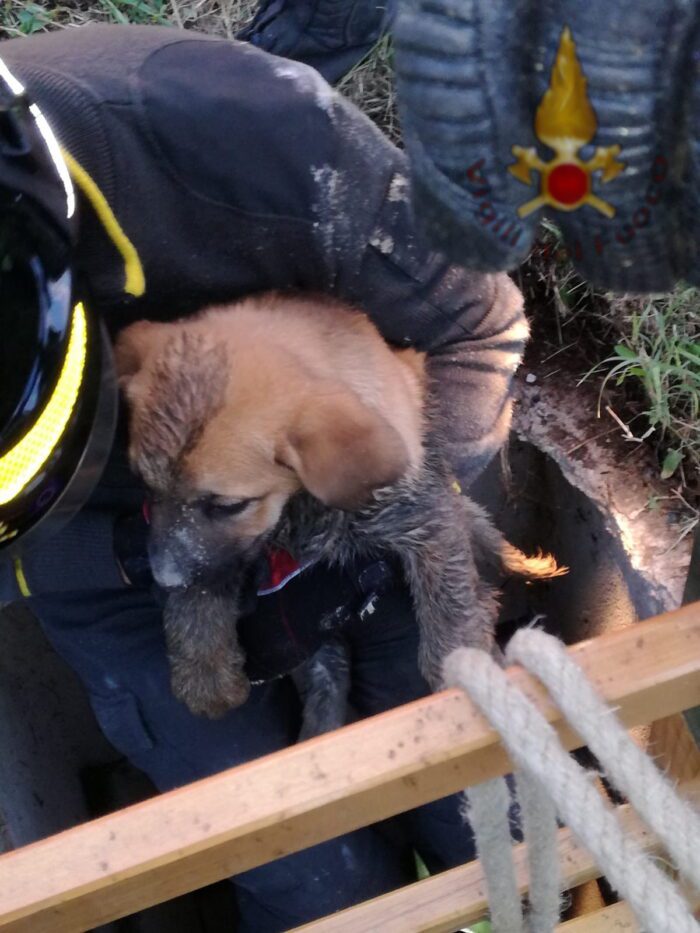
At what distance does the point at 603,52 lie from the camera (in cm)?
71

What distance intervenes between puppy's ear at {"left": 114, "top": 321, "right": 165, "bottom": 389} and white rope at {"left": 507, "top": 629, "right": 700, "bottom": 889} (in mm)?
1077

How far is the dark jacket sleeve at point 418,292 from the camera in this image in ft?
5.47

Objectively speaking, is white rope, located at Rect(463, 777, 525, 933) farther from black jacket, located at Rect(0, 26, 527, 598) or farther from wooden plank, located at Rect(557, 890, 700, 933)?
black jacket, located at Rect(0, 26, 527, 598)

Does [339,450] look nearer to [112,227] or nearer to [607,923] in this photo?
[112,227]

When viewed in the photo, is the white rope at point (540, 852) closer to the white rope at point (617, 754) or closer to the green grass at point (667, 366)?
the white rope at point (617, 754)

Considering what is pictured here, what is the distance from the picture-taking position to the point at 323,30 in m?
3.07

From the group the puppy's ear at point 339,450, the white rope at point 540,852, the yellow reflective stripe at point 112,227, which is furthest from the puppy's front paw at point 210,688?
the white rope at point 540,852

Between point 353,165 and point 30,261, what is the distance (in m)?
0.66

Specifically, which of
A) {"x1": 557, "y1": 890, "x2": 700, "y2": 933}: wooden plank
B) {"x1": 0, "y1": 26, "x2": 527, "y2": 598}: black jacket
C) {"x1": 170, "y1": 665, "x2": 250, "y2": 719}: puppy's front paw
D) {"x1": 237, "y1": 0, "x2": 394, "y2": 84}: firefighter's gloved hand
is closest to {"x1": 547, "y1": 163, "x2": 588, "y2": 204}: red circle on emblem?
{"x1": 0, "y1": 26, "x2": 527, "y2": 598}: black jacket

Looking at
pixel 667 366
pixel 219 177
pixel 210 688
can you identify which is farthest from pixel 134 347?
pixel 667 366

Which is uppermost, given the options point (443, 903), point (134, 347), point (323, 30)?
point (323, 30)

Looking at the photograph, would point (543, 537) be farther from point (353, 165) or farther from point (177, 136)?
point (177, 136)

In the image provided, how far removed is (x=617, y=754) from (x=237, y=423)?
3.45 feet

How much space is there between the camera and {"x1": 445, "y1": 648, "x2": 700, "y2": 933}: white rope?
0.75 metres
